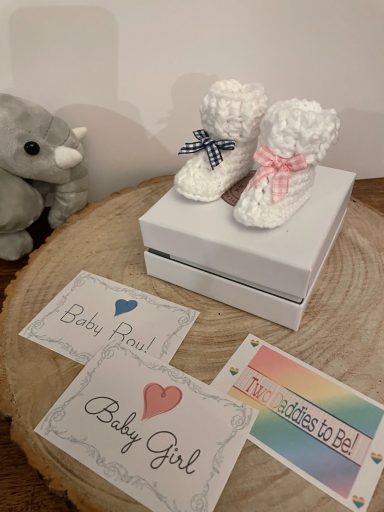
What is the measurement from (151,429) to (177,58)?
78cm

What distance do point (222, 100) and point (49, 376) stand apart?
Result: 0.54 meters

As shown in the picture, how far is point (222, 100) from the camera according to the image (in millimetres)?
Answer: 687

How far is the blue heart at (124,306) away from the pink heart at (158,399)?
0.16m

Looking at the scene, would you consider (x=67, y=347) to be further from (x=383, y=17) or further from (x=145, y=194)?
(x=383, y=17)

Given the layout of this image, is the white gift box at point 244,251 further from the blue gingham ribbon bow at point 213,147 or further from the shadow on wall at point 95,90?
the shadow on wall at point 95,90

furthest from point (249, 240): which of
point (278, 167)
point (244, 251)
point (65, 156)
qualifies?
point (65, 156)

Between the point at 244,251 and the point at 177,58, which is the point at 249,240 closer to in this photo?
the point at 244,251

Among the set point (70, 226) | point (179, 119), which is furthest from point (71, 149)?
point (179, 119)

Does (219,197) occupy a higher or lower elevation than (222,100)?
lower

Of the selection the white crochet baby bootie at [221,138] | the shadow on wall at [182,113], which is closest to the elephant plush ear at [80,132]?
the shadow on wall at [182,113]

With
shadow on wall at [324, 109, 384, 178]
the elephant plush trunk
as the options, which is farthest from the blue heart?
shadow on wall at [324, 109, 384, 178]

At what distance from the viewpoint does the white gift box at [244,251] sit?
24.5 inches

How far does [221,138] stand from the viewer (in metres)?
0.73

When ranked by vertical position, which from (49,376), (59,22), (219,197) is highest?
(59,22)
